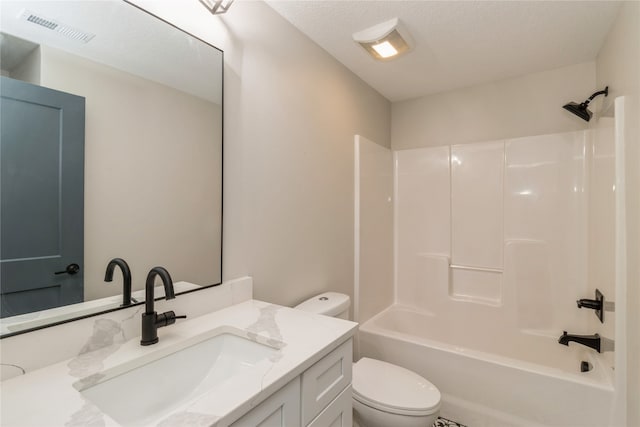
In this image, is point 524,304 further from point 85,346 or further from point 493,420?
point 85,346

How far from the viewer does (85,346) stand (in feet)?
2.97

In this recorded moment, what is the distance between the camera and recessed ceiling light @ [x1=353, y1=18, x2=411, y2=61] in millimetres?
1683

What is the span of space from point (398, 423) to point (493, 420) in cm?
78

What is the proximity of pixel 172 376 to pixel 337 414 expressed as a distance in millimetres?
562

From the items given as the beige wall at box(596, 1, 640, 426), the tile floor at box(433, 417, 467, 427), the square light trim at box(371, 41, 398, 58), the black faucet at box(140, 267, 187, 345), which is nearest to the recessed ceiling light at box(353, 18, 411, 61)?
the square light trim at box(371, 41, 398, 58)

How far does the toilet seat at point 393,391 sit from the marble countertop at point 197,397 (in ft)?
2.24

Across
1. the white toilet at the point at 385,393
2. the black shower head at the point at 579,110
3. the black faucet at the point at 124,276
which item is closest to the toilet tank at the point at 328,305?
the white toilet at the point at 385,393

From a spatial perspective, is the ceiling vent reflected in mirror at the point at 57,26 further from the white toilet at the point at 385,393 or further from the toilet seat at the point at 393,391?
the toilet seat at the point at 393,391

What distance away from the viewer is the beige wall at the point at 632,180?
134 cm

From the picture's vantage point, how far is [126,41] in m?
1.04

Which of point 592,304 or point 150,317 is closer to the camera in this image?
point 150,317

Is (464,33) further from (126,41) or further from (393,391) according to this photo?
(393,391)

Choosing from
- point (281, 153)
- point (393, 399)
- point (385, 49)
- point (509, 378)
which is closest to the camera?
point (393, 399)

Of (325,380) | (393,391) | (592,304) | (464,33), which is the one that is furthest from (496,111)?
(325,380)
